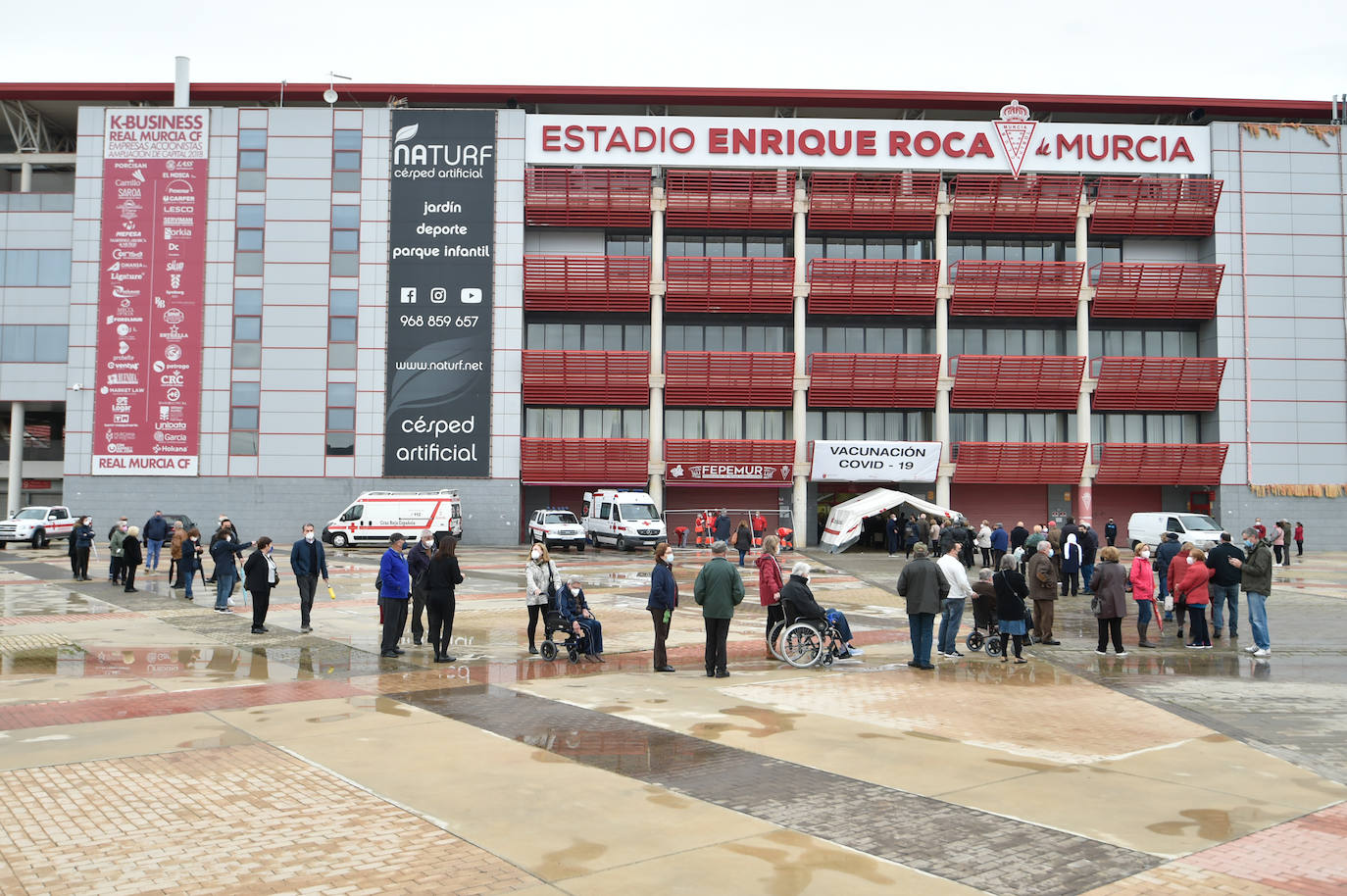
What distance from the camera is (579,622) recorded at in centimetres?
1437

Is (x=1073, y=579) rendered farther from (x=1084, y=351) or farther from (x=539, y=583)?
(x=1084, y=351)

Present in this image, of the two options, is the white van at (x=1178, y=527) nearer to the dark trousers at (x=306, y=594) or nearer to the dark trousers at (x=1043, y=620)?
the dark trousers at (x=1043, y=620)

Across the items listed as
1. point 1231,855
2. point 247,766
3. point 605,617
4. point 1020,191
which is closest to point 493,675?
point 247,766

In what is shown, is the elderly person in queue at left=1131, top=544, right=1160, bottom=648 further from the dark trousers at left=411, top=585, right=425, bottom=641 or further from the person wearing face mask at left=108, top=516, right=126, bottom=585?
the person wearing face mask at left=108, top=516, right=126, bottom=585

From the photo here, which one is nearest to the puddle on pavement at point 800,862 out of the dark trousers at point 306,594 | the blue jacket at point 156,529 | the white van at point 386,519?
the dark trousers at point 306,594

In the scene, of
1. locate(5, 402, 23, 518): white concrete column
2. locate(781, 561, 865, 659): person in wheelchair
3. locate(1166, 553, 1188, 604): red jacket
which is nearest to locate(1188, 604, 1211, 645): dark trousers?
locate(1166, 553, 1188, 604): red jacket

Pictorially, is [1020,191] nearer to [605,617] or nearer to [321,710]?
[605,617]

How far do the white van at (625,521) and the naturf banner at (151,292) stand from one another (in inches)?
761

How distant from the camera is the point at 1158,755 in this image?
9102 millimetres

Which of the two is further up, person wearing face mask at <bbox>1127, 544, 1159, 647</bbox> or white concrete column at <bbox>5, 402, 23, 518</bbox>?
white concrete column at <bbox>5, 402, 23, 518</bbox>

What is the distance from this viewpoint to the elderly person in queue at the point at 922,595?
13.4 metres

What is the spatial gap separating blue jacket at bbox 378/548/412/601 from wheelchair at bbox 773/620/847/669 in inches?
212

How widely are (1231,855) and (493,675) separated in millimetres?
8732

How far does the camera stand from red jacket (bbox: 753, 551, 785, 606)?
14.7 meters
